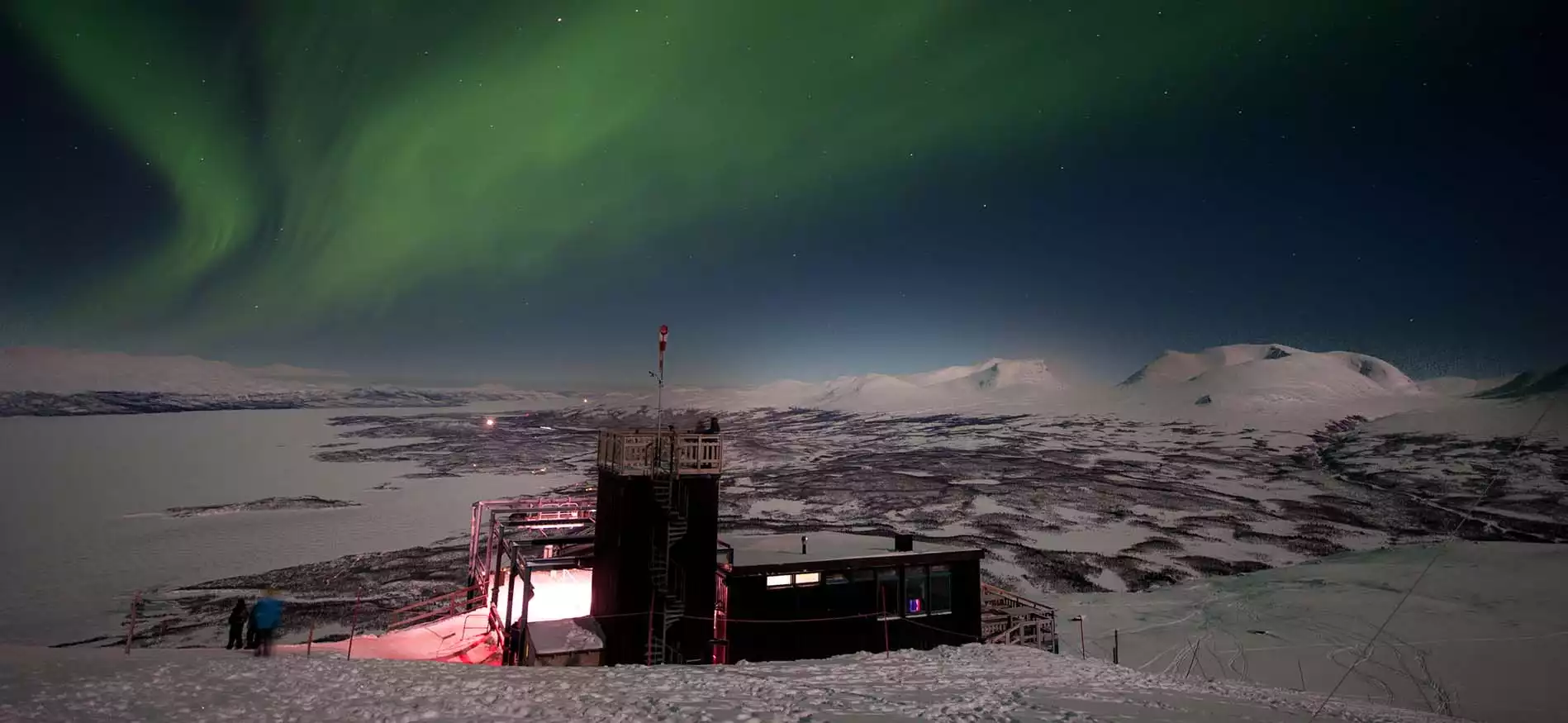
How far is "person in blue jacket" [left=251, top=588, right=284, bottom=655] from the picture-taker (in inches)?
563

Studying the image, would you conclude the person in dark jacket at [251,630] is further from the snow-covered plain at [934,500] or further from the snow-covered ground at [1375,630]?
the snow-covered ground at [1375,630]

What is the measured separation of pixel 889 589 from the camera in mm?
21031

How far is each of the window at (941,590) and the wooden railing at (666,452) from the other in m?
8.04

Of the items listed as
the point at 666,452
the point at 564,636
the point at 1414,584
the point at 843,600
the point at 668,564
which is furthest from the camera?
the point at 1414,584

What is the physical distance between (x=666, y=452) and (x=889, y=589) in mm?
8245

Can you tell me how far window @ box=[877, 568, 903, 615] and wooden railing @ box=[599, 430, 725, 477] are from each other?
6.36 meters

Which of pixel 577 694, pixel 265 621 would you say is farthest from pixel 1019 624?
pixel 265 621

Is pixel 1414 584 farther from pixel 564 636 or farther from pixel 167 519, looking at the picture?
pixel 167 519

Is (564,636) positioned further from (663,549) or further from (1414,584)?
(1414,584)

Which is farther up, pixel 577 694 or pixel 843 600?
pixel 577 694

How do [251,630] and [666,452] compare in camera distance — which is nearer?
[251,630]

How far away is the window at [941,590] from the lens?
21500 mm

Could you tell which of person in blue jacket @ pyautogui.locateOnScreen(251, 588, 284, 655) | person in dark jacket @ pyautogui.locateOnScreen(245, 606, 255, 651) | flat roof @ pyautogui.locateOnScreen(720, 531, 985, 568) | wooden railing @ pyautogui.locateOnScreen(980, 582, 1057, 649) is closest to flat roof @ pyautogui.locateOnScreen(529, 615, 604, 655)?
flat roof @ pyautogui.locateOnScreen(720, 531, 985, 568)

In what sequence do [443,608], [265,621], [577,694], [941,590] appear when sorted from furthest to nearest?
1. [443,608]
2. [941,590]
3. [265,621]
4. [577,694]
